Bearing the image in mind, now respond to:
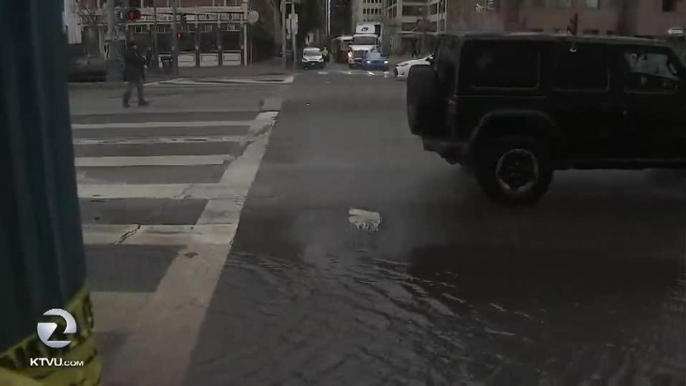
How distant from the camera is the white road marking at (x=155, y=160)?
38.6 ft

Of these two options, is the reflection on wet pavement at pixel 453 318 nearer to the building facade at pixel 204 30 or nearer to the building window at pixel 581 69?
the building window at pixel 581 69

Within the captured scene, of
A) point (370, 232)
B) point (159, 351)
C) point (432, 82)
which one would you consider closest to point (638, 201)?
point (432, 82)

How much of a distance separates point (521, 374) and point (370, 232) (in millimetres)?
3338

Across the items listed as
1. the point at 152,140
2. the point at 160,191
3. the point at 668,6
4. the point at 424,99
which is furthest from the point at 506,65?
the point at 668,6

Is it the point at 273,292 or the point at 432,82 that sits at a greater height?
the point at 432,82

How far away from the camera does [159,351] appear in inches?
189

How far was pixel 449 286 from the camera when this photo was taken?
6082 mm

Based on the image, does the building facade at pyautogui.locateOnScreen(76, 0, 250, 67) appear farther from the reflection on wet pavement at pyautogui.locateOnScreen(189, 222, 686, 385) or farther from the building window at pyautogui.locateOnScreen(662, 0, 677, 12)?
the reflection on wet pavement at pyautogui.locateOnScreen(189, 222, 686, 385)

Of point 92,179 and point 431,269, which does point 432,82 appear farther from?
point 92,179

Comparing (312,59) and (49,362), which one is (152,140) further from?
(312,59)

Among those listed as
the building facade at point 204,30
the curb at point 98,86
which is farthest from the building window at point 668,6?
the curb at point 98,86

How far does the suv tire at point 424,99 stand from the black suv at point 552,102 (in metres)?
0.02

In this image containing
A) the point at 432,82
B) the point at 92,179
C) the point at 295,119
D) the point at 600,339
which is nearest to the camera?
the point at 600,339

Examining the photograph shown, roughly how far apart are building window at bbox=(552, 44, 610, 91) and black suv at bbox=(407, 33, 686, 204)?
1cm
